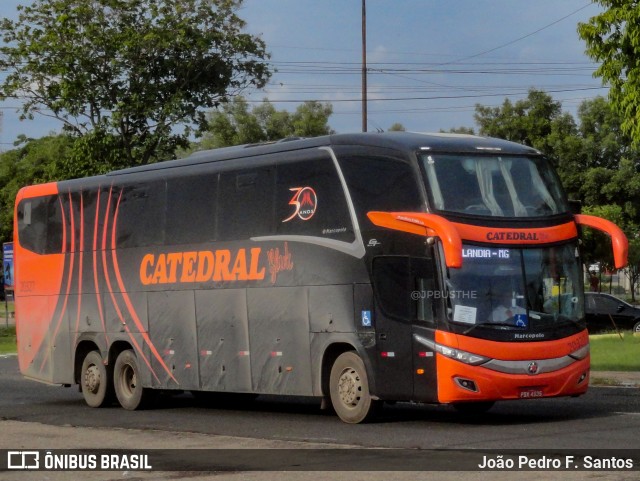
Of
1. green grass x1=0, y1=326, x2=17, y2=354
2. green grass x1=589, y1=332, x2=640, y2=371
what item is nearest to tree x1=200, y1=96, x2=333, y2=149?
green grass x1=0, y1=326, x2=17, y2=354

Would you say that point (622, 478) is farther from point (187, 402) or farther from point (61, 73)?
point (61, 73)

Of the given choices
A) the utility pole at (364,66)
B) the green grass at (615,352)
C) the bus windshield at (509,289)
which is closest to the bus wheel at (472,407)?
the bus windshield at (509,289)

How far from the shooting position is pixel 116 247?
21.8m

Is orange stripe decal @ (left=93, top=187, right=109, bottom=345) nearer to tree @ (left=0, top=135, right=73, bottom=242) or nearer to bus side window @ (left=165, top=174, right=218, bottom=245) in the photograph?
bus side window @ (left=165, top=174, right=218, bottom=245)

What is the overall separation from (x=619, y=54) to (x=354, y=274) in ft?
27.8

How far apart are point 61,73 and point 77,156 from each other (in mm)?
2756

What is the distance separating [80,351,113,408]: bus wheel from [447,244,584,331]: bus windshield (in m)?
8.21

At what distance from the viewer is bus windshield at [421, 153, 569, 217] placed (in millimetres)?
16342

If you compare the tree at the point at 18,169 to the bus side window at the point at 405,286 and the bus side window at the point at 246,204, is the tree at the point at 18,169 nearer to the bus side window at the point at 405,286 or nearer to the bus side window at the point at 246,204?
the bus side window at the point at 246,204

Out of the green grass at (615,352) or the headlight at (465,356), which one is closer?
the headlight at (465,356)

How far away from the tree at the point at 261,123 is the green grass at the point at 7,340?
883 inches

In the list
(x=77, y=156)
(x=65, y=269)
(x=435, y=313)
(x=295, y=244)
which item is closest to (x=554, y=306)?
(x=435, y=313)

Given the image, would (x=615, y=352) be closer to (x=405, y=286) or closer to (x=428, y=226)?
(x=405, y=286)

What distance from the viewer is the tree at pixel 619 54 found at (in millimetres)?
22453
